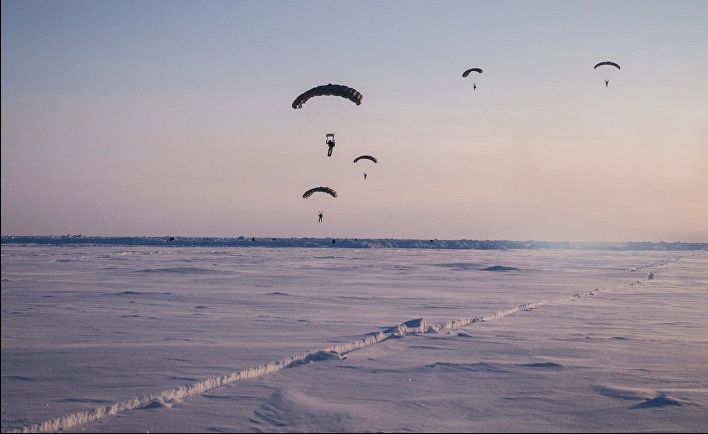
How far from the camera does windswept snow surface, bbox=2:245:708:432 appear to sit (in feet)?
21.7

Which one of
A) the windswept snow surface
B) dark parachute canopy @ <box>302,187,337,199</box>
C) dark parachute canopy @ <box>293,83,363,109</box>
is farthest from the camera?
dark parachute canopy @ <box>302,187,337,199</box>

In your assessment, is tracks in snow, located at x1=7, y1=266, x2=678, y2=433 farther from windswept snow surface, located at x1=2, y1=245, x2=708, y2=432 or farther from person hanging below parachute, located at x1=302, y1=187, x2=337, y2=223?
person hanging below parachute, located at x1=302, y1=187, x2=337, y2=223

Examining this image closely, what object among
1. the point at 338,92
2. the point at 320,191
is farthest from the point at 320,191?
the point at 338,92

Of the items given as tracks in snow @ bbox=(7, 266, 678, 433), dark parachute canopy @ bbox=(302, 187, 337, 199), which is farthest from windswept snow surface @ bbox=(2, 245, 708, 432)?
dark parachute canopy @ bbox=(302, 187, 337, 199)

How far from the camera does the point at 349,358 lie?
9.45 meters

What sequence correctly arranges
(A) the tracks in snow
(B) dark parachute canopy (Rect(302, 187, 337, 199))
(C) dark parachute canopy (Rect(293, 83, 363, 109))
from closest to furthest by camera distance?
(A) the tracks in snow < (C) dark parachute canopy (Rect(293, 83, 363, 109)) < (B) dark parachute canopy (Rect(302, 187, 337, 199))

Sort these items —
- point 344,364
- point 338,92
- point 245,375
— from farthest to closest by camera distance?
point 338,92
point 344,364
point 245,375

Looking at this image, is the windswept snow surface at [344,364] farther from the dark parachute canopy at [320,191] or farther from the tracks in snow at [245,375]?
the dark parachute canopy at [320,191]

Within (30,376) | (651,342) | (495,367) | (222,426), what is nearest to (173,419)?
(222,426)

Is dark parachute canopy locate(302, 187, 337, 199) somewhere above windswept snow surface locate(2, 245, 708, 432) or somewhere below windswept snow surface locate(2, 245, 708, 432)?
above

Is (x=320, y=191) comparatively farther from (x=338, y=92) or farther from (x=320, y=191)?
(x=338, y=92)

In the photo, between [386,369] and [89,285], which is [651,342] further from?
[89,285]

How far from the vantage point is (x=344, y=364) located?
29.7ft

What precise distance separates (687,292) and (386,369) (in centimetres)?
1730
